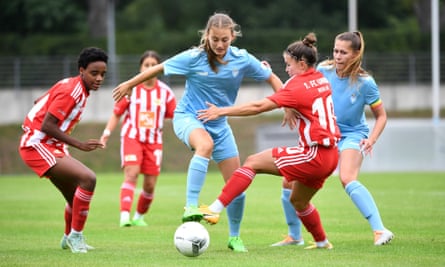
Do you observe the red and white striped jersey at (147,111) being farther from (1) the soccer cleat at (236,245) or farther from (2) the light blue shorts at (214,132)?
(1) the soccer cleat at (236,245)

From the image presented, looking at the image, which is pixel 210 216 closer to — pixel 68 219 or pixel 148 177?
pixel 68 219

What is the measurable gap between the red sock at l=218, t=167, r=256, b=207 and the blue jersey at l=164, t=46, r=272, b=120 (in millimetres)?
946

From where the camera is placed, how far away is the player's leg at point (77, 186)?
890 centimetres

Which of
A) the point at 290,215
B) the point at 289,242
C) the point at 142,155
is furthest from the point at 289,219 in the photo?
the point at 142,155

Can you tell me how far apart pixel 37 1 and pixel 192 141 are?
32.0 meters

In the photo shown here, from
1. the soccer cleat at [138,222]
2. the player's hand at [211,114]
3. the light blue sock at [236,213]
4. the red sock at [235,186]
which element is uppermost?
the player's hand at [211,114]

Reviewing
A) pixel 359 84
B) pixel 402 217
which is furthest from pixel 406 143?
pixel 359 84

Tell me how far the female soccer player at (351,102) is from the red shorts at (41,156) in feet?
7.66

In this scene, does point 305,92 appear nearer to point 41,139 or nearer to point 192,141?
point 192,141

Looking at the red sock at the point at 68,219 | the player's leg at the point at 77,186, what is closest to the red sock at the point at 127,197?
the red sock at the point at 68,219

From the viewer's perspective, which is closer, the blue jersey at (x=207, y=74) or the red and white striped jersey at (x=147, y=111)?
the blue jersey at (x=207, y=74)

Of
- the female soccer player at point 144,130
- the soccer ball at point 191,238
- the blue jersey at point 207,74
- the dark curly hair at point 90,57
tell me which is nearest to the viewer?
the soccer ball at point 191,238

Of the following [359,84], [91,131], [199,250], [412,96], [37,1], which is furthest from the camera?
[37,1]

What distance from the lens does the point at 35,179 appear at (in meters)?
24.6
